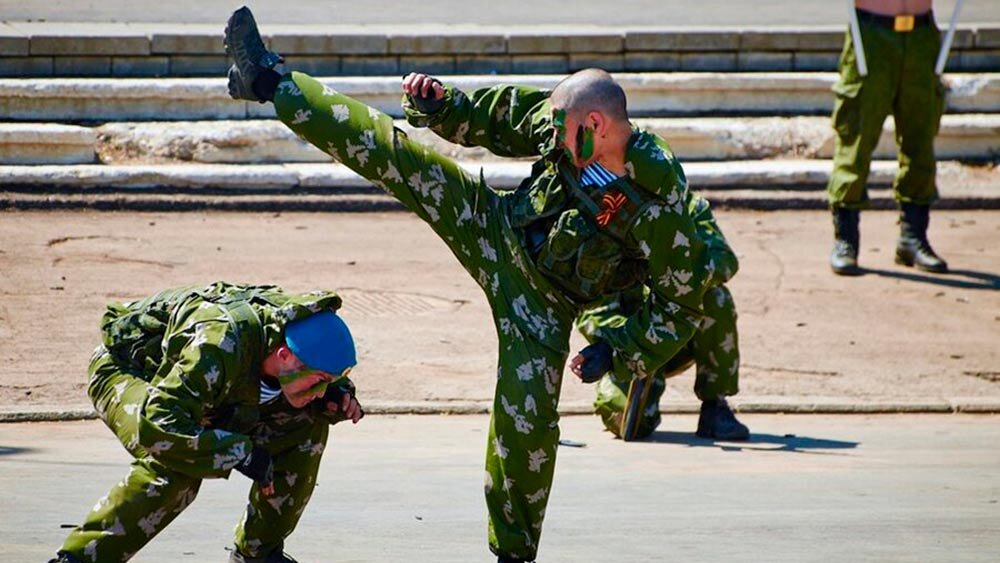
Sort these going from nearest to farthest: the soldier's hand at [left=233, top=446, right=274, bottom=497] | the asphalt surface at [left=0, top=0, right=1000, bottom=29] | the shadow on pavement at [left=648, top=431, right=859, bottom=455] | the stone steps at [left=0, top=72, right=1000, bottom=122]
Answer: the soldier's hand at [left=233, top=446, right=274, bottom=497]
the shadow on pavement at [left=648, top=431, right=859, bottom=455]
the stone steps at [left=0, top=72, right=1000, bottom=122]
the asphalt surface at [left=0, top=0, right=1000, bottom=29]

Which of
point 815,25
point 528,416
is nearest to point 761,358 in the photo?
Answer: point 528,416

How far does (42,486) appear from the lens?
229 inches

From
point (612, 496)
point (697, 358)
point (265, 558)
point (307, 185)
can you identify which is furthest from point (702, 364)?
point (307, 185)

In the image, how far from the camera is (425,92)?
5391mm

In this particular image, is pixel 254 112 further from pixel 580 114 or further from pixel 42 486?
pixel 580 114

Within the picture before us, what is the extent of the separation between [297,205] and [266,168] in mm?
491

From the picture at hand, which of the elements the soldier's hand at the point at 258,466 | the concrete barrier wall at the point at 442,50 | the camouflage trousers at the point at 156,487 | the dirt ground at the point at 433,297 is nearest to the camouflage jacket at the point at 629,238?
the camouflage trousers at the point at 156,487

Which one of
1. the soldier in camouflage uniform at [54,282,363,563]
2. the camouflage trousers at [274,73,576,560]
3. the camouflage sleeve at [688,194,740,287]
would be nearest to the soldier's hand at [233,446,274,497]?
the soldier in camouflage uniform at [54,282,363,563]

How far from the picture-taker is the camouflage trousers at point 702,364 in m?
6.95

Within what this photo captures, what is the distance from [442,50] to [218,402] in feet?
26.3

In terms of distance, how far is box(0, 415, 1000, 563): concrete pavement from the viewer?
5363 millimetres

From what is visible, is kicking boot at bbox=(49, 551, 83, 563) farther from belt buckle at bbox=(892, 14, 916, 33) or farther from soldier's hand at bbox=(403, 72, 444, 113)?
belt buckle at bbox=(892, 14, 916, 33)

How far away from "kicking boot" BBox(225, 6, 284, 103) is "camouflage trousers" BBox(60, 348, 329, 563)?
1.02 metres

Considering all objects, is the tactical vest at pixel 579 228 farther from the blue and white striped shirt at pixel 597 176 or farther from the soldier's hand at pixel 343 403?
the soldier's hand at pixel 343 403
